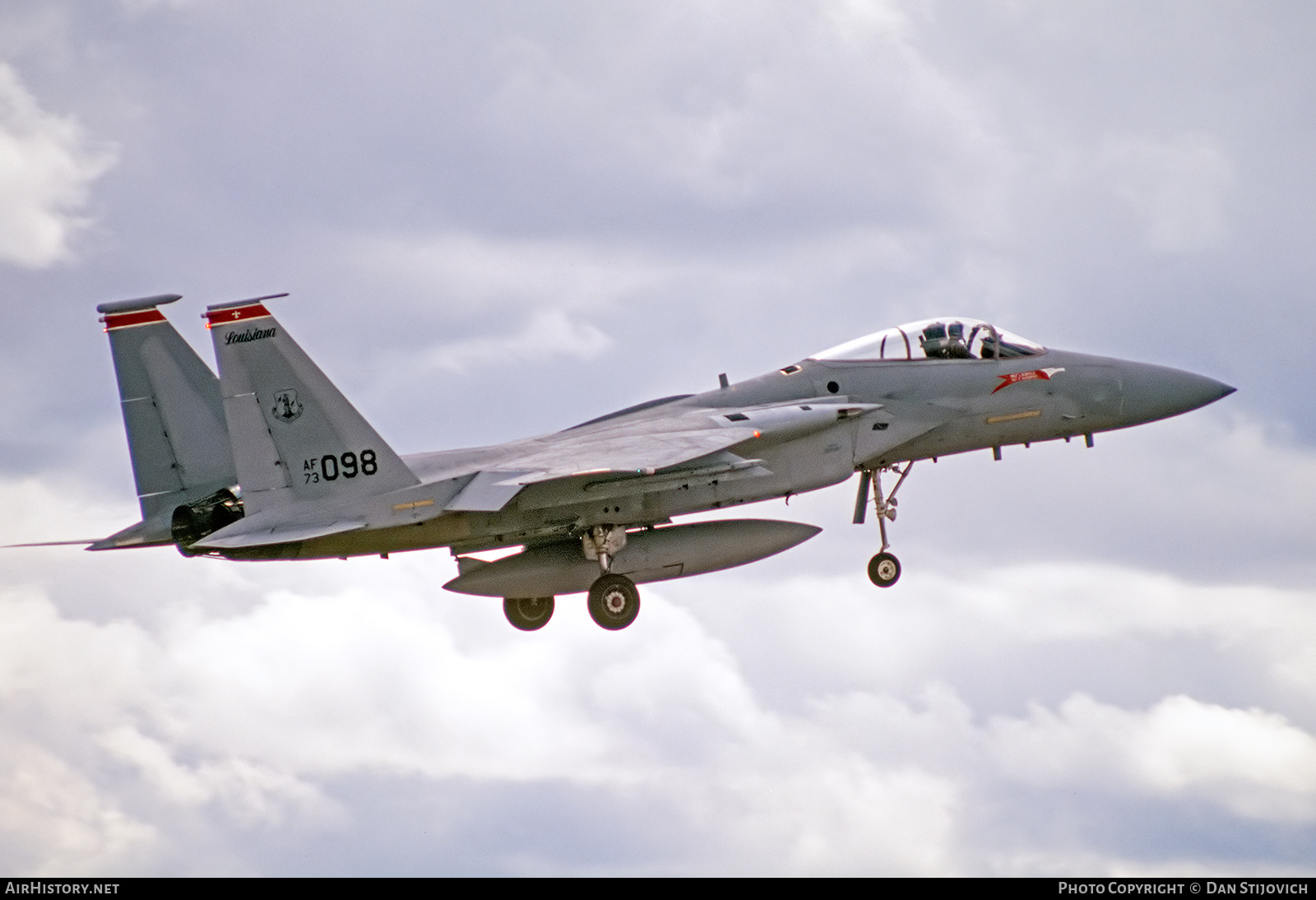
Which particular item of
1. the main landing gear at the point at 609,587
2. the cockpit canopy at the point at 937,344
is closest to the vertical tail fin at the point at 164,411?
the main landing gear at the point at 609,587

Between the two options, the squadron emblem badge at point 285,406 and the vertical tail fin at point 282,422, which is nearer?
the vertical tail fin at point 282,422

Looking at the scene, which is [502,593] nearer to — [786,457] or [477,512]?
[477,512]

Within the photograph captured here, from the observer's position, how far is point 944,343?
22.6 metres

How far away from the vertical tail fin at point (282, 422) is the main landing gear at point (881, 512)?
20.2 feet

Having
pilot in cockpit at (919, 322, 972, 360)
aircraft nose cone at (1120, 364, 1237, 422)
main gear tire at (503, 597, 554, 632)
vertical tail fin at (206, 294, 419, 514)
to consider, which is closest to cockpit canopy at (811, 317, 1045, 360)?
pilot in cockpit at (919, 322, 972, 360)

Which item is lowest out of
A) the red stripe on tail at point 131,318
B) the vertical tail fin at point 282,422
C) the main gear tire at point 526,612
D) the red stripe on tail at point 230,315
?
the main gear tire at point 526,612

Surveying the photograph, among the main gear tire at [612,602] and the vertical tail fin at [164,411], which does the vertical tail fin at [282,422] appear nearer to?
the main gear tire at [612,602]

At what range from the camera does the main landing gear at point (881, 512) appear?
22.5 metres

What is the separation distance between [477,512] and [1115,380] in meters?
8.18

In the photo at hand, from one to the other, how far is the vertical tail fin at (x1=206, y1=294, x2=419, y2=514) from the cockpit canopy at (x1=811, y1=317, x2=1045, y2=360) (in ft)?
19.4

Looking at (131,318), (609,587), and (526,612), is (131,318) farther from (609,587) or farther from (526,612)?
(609,587)

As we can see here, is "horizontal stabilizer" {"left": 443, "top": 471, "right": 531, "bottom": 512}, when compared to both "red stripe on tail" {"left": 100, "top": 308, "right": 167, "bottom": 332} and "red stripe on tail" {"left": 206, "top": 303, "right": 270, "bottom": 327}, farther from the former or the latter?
"red stripe on tail" {"left": 100, "top": 308, "right": 167, "bottom": 332}

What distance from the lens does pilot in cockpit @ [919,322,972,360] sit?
22.6 meters

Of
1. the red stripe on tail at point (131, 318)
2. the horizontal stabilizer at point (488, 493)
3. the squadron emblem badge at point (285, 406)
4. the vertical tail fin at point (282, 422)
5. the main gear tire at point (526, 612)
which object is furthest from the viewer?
the red stripe on tail at point (131, 318)
